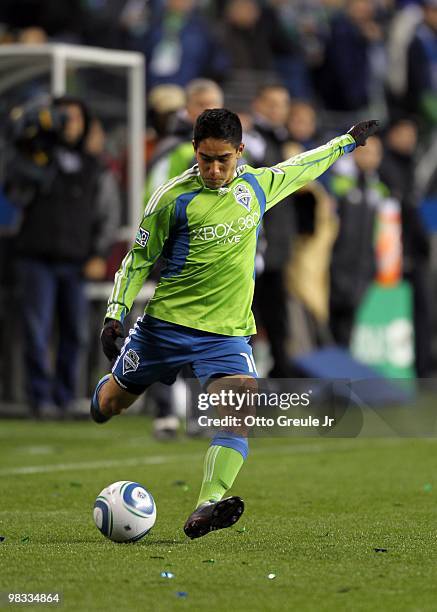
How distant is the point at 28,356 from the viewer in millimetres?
13336

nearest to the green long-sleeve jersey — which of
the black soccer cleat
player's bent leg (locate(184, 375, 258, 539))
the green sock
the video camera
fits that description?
player's bent leg (locate(184, 375, 258, 539))

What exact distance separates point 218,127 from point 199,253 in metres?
0.63

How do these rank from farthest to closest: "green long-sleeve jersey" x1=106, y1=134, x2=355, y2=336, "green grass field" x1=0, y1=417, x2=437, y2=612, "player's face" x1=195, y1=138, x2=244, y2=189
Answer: "green long-sleeve jersey" x1=106, y1=134, x2=355, y2=336 < "player's face" x1=195, y1=138, x2=244, y2=189 < "green grass field" x1=0, y1=417, x2=437, y2=612

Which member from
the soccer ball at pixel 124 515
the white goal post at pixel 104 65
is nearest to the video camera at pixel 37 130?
the white goal post at pixel 104 65

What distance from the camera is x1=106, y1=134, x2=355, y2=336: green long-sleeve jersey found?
7105mm

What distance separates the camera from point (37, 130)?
13320 mm

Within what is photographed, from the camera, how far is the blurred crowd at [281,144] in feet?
43.9

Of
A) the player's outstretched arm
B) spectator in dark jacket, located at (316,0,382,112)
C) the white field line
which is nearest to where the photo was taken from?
the player's outstretched arm

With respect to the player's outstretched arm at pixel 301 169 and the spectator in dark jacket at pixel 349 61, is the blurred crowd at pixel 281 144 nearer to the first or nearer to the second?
the spectator in dark jacket at pixel 349 61

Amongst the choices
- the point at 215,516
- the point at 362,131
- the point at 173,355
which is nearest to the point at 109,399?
the point at 173,355

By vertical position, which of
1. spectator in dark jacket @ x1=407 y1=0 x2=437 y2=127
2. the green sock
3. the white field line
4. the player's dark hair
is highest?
spectator in dark jacket @ x1=407 y1=0 x2=437 y2=127

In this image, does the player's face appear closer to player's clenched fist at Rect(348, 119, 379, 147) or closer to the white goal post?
player's clenched fist at Rect(348, 119, 379, 147)

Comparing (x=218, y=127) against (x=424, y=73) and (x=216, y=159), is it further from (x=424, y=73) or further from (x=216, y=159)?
(x=424, y=73)

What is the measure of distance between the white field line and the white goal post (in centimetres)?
337
